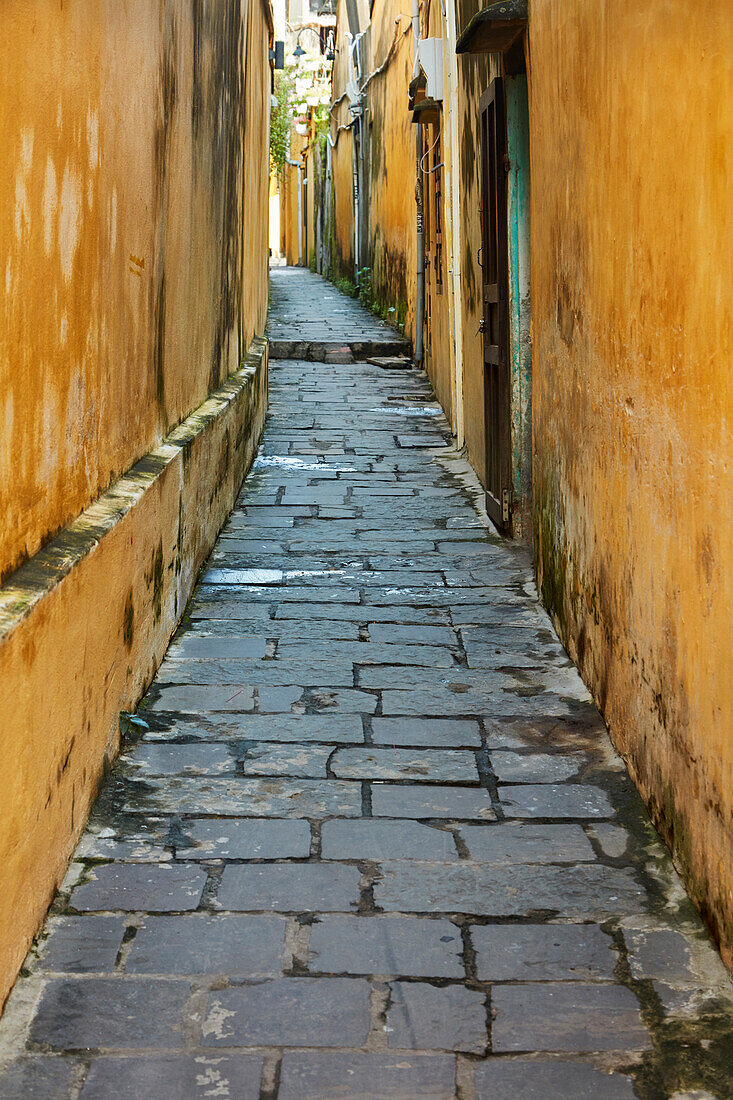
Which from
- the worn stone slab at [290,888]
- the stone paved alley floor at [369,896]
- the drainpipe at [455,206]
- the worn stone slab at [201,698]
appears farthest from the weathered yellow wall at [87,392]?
the drainpipe at [455,206]

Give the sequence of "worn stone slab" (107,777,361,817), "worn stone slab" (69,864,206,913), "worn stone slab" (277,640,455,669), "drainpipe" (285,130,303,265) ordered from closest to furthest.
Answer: "worn stone slab" (69,864,206,913) < "worn stone slab" (107,777,361,817) < "worn stone slab" (277,640,455,669) < "drainpipe" (285,130,303,265)

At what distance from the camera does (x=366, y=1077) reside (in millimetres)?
2197

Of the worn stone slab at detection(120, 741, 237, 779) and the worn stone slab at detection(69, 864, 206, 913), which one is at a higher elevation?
the worn stone slab at detection(120, 741, 237, 779)

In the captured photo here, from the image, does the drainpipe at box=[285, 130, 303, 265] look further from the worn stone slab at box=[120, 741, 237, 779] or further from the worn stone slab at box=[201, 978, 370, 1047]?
the worn stone slab at box=[201, 978, 370, 1047]

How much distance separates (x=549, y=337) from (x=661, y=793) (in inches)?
95.3

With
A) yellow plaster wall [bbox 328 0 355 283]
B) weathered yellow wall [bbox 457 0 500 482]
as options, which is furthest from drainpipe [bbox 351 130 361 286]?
weathered yellow wall [bbox 457 0 500 482]

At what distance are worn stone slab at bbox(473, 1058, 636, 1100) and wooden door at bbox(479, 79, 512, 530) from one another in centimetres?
431

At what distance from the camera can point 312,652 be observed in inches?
185

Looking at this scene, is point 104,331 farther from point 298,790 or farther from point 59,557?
point 298,790

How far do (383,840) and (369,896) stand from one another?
31 centimetres

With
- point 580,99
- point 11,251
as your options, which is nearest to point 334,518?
point 580,99

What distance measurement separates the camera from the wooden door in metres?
6.32

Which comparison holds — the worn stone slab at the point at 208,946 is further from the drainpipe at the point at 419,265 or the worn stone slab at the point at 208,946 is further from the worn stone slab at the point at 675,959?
the drainpipe at the point at 419,265

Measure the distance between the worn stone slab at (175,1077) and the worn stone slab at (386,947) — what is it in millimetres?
356
